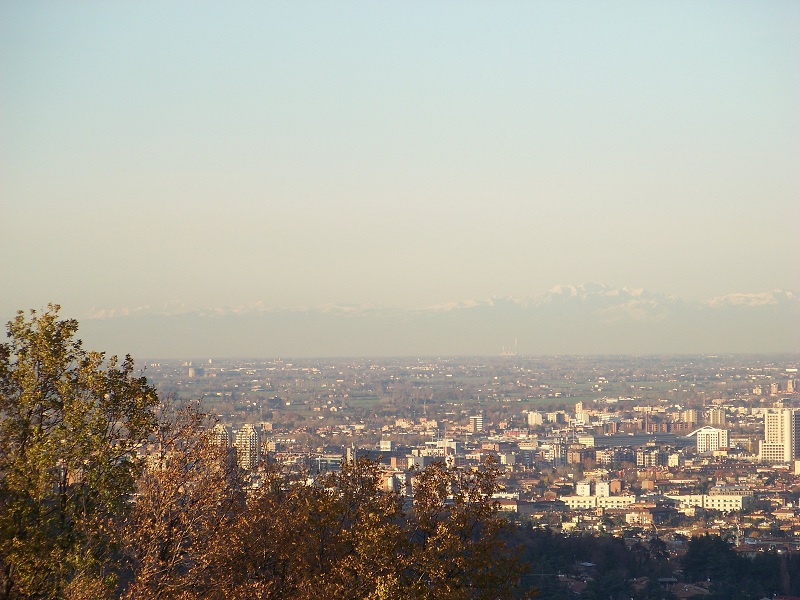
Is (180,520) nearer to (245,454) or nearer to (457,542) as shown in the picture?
(457,542)

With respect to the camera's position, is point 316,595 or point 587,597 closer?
point 316,595

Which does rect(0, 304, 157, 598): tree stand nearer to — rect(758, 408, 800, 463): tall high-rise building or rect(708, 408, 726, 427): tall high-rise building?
rect(758, 408, 800, 463): tall high-rise building

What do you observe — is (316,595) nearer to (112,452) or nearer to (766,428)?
(112,452)

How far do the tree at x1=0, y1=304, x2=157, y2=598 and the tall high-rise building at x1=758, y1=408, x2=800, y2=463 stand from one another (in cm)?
8312

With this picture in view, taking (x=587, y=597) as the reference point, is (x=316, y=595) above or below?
above

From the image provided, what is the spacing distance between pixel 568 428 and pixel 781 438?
2108 centimetres

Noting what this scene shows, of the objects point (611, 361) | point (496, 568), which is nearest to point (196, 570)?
point (496, 568)

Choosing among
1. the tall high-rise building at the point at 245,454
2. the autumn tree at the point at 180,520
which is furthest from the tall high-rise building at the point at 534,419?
the autumn tree at the point at 180,520

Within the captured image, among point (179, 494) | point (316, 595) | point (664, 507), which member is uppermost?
point (179, 494)

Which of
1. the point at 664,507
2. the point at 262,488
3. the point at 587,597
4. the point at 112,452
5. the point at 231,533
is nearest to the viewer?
the point at 112,452

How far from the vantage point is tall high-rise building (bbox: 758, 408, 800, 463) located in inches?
3607

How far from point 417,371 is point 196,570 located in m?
157

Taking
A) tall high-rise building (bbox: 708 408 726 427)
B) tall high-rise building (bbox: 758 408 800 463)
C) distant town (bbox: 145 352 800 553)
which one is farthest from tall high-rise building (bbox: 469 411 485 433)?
tall high-rise building (bbox: 758 408 800 463)

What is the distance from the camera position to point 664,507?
61469 millimetres
